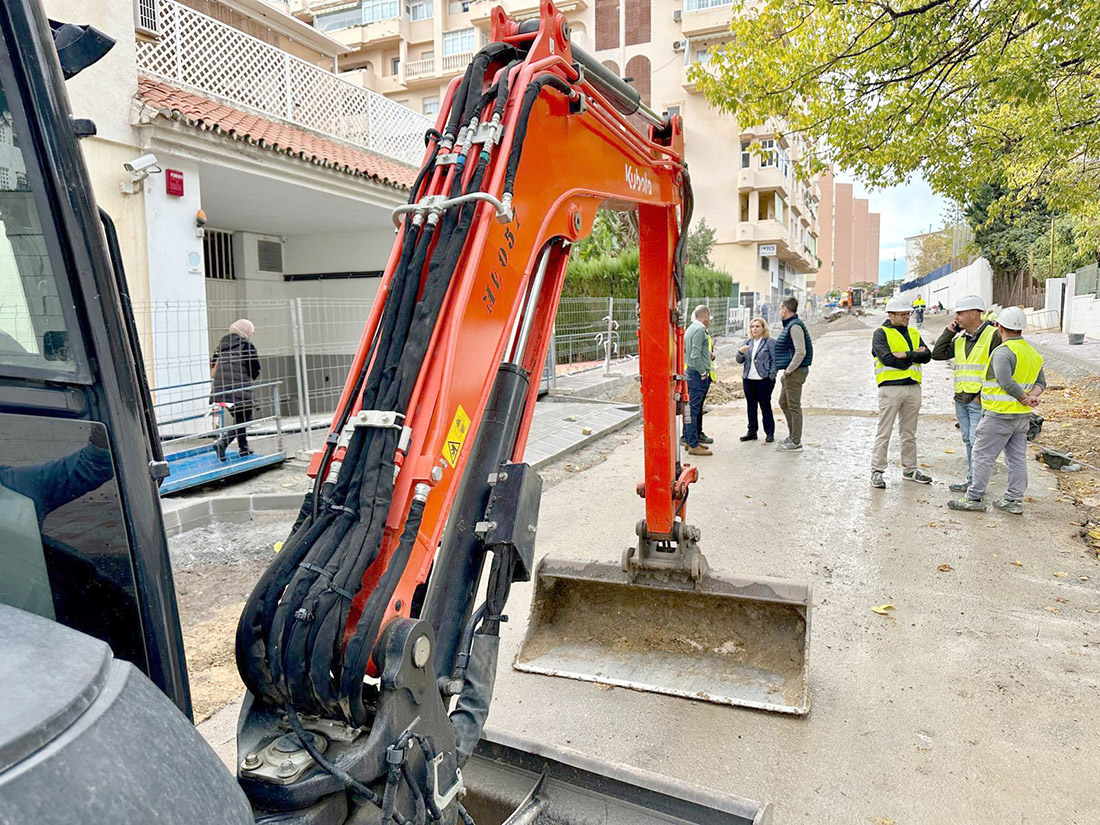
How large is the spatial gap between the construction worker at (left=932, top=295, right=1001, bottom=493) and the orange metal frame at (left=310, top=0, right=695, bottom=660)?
4.84m

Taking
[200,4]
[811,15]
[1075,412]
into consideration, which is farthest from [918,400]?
[200,4]

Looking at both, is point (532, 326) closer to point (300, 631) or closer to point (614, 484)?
point (300, 631)

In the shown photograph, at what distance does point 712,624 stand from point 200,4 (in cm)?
1728

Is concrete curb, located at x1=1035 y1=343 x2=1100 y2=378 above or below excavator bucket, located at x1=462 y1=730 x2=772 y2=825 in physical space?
above

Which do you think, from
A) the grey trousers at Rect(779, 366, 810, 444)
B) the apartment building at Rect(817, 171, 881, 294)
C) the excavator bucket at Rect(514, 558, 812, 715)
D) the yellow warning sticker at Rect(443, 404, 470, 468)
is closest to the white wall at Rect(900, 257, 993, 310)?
the grey trousers at Rect(779, 366, 810, 444)

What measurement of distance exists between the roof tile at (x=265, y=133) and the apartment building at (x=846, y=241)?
94.0m

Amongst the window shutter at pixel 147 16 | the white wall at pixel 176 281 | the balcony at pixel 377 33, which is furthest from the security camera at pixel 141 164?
the balcony at pixel 377 33

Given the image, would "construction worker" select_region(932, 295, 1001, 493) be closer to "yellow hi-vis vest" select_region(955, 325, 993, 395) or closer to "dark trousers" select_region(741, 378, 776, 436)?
"yellow hi-vis vest" select_region(955, 325, 993, 395)

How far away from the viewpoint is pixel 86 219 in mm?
1353

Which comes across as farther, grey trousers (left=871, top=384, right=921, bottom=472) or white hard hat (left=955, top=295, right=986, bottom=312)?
grey trousers (left=871, top=384, right=921, bottom=472)

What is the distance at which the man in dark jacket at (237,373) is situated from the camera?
820cm

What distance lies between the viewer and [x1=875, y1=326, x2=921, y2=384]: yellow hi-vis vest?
25.0ft

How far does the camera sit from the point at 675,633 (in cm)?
403

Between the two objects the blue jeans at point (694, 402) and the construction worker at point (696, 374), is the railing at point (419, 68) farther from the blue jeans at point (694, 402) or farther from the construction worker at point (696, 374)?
the blue jeans at point (694, 402)
